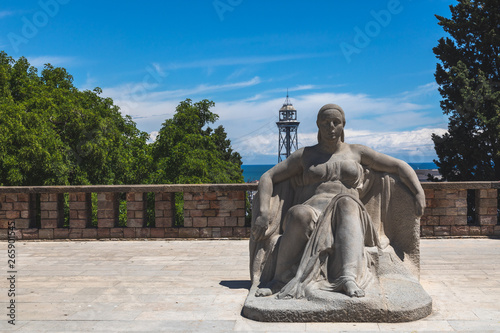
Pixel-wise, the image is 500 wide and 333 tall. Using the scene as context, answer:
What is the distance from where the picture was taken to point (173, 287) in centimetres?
600

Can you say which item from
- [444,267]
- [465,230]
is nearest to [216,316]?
[444,267]

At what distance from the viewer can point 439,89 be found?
59.9 ft

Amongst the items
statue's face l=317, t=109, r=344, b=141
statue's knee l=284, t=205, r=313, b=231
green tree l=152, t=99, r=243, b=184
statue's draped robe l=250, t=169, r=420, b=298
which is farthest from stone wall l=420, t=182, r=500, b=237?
green tree l=152, t=99, r=243, b=184

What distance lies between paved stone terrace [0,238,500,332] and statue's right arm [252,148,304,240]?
0.71 metres

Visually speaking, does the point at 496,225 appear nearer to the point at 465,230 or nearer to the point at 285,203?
the point at 465,230

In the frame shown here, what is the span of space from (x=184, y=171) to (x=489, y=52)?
1116 centimetres

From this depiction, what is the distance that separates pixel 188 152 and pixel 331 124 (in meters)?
16.4

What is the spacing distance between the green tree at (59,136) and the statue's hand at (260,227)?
42.9ft

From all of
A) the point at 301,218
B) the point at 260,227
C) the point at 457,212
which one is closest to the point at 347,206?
the point at 301,218

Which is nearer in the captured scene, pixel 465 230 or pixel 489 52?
pixel 465 230

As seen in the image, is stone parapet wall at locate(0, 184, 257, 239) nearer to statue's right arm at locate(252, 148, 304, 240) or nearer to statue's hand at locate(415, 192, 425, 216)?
statue's right arm at locate(252, 148, 304, 240)

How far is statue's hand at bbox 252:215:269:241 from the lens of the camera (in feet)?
17.8

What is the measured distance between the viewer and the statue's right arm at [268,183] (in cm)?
544

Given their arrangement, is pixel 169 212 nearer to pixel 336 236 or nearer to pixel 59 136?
pixel 336 236
